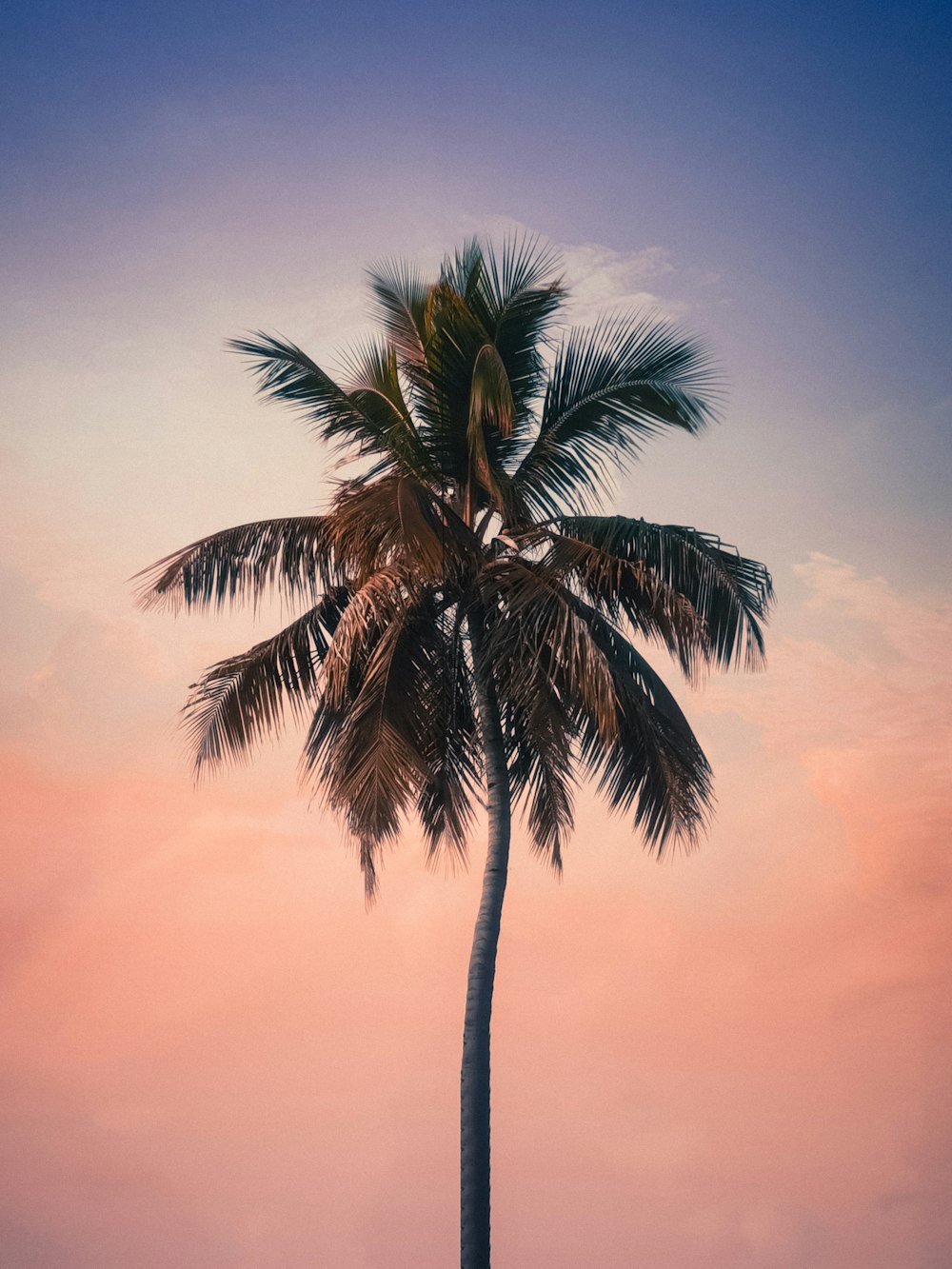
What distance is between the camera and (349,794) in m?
11.6

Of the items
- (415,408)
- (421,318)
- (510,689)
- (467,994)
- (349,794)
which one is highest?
(421,318)

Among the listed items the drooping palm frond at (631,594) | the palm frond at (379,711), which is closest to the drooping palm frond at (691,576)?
the drooping palm frond at (631,594)

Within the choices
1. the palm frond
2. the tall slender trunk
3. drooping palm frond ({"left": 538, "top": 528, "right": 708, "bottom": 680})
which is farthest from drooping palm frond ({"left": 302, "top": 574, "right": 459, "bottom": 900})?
drooping palm frond ({"left": 538, "top": 528, "right": 708, "bottom": 680})

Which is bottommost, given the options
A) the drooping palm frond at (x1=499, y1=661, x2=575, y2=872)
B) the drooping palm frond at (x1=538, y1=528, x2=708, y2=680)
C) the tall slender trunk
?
the tall slender trunk

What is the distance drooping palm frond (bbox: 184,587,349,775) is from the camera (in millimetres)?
12594

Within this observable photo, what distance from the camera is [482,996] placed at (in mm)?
11406

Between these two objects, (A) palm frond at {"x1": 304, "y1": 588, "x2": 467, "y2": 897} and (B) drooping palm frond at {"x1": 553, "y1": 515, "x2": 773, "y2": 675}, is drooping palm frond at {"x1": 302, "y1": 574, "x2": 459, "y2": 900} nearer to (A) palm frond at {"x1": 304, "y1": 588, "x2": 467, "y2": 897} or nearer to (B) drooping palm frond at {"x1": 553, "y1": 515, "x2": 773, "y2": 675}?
(A) palm frond at {"x1": 304, "y1": 588, "x2": 467, "y2": 897}

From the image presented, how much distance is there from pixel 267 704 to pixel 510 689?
105 inches

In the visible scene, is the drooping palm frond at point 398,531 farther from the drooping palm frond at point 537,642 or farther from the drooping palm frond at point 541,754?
the drooping palm frond at point 541,754

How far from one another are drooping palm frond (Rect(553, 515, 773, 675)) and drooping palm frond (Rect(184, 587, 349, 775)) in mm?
2897

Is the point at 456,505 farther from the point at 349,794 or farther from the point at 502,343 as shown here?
the point at 349,794

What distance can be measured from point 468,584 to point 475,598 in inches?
7.5

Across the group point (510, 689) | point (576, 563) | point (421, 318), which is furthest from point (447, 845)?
point (421, 318)

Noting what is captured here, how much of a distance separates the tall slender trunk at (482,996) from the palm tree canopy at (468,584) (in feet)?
1.24
